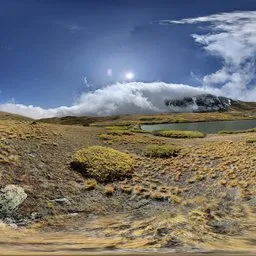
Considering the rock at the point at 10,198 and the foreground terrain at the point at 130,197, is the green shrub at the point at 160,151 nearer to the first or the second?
the foreground terrain at the point at 130,197

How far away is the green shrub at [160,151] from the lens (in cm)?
3899

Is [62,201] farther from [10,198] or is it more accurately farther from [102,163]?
[102,163]

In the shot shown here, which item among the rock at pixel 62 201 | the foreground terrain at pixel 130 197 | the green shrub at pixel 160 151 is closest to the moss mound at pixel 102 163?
the foreground terrain at pixel 130 197

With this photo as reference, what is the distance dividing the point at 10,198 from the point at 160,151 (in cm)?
1727

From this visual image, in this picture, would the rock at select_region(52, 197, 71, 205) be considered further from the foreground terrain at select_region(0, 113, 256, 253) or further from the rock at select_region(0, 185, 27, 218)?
the rock at select_region(0, 185, 27, 218)

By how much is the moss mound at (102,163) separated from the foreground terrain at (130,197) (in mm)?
581

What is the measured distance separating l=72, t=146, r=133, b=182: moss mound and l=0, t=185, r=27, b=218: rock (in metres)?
6.38

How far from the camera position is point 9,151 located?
32.5 m

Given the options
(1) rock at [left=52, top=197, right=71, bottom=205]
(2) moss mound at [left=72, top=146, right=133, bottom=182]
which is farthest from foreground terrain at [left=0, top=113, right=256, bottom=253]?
(2) moss mound at [left=72, top=146, right=133, bottom=182]

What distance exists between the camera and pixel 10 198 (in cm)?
2534

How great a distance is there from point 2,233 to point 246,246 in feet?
38.6

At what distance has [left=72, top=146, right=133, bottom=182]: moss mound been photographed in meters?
31.5

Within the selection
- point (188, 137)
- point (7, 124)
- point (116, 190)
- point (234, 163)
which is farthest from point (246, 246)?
point (188, 137)

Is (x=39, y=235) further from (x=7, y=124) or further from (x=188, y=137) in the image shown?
(x=188, y=137)
